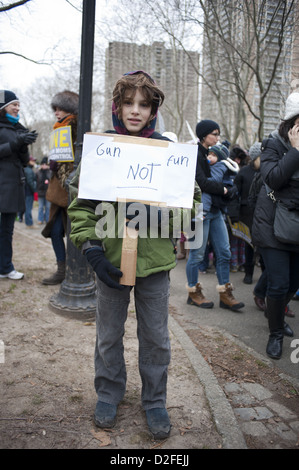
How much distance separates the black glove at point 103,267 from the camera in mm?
1993

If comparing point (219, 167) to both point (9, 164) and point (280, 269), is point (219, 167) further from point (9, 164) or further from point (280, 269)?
point (9, 164)

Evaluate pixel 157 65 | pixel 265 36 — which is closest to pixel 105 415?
pixel 265 36

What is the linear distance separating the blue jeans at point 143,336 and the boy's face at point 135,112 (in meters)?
0.85

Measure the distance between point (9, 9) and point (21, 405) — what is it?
3537mm

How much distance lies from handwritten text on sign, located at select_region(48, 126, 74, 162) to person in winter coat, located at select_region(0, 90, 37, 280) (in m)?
0.27

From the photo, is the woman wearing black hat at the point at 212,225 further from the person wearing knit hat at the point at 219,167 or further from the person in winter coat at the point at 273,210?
the person in winter coat at the point at 273,210

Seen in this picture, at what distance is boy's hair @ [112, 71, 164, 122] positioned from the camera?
2.16 m

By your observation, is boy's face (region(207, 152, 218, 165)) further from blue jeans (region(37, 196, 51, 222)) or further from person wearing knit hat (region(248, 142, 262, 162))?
blue jeans (region(37, 196, 51, 222))

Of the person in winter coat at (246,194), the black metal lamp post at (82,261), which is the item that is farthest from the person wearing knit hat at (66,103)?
the person in winter coat at (246,194)

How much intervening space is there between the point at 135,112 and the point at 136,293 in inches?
40.3

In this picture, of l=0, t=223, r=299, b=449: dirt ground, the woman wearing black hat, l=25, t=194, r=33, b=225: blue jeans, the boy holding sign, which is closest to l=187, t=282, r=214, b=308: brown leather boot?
the woman wearing black hat

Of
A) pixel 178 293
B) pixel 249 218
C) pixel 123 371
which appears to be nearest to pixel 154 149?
pixel 123 371

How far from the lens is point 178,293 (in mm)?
5477

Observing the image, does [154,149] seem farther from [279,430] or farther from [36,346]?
[36,346]
